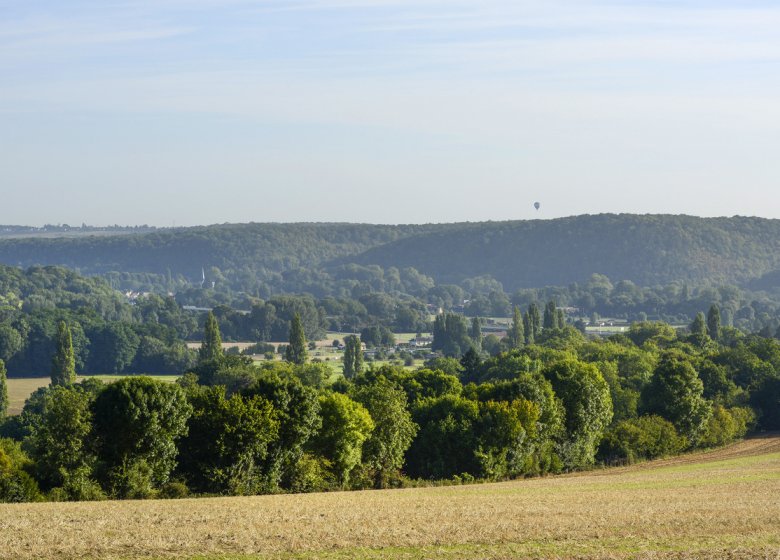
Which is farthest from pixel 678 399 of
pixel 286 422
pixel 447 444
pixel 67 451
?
pixel 67 451

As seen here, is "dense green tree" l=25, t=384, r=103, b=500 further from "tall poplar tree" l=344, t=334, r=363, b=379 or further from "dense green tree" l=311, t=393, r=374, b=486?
"tall poplar tree" l=344, t=334, r=363, b=379

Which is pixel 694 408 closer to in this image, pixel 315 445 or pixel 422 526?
pixel 315 445

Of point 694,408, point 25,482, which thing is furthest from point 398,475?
point 694,408

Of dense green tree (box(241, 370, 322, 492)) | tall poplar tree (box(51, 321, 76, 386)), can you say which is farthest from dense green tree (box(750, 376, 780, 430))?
tall poplar tree (box(51, 321, 76, 386))

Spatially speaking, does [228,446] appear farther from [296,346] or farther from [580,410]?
[296,346]

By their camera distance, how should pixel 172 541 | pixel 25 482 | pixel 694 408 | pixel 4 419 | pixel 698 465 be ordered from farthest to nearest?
pixel 4 419 < pixel 694 408 < pixel 698 465 < pixel 25 482 < pixel 172 541

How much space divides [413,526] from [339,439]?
3442 centimetres

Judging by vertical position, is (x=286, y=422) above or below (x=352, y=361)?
above

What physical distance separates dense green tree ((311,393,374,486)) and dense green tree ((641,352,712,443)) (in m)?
43.1

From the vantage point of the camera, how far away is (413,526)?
5141 centimetres

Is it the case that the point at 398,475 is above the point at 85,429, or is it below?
below

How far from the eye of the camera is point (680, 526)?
52.7 meters

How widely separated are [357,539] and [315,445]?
38.0m

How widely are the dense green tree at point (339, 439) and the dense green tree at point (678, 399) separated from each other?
43089 mm
